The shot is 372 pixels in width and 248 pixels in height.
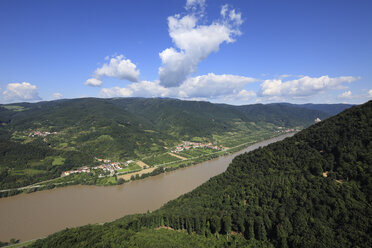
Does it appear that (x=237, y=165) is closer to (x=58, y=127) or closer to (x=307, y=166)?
(x=307, y=166)

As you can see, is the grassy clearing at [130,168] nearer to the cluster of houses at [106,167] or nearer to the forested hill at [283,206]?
the cluster of houses at [106,167]

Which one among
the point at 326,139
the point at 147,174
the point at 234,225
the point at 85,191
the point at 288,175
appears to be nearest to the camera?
the point at 234,225

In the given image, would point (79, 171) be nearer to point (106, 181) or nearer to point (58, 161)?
point (58, 161)

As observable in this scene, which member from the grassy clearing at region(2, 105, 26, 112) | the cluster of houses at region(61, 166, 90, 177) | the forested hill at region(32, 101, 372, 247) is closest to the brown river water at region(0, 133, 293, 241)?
the forested hill at region(32, 101, 372, 247)

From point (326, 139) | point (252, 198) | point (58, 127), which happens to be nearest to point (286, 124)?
point (326, 139)

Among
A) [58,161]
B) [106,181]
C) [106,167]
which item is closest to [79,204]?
[106,181]
